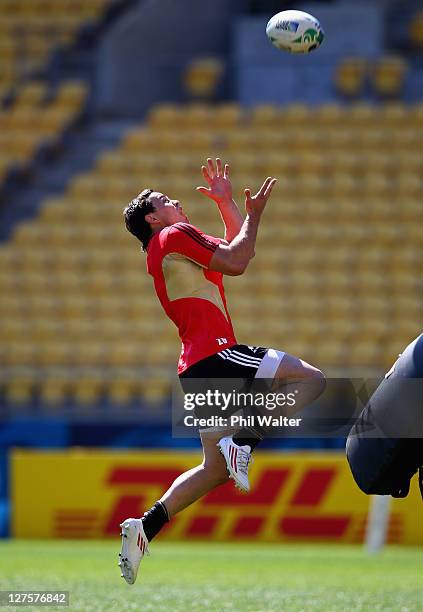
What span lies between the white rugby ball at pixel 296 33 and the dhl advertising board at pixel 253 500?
5.72 metres

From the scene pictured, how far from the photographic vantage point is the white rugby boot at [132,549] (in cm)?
614

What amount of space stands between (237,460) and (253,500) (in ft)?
20.1

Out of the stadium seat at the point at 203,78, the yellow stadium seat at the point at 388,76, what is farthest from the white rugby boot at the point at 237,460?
the stadium seat at the point at 203,78

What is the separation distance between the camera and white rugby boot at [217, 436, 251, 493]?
6074 millimetres

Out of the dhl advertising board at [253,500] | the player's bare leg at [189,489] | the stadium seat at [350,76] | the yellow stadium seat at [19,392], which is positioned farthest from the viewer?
the stadium seat at [350,76]

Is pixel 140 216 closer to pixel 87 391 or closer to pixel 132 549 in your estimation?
pixel 132 549

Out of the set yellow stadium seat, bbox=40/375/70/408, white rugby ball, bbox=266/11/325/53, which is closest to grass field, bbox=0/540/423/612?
yellow stadium seat, bbox=40/375/70/408

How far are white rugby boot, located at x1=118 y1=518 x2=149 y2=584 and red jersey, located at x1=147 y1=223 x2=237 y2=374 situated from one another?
827mm

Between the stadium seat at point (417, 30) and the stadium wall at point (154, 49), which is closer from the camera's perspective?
the stadium wall at point (154, 49)

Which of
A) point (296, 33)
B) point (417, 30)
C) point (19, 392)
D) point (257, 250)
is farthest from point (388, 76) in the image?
point (296, 33)

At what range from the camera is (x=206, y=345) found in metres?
6.28

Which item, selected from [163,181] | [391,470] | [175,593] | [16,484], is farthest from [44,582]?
[163,181]

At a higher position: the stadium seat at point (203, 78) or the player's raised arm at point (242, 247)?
the stadium seat at point (203, 78)

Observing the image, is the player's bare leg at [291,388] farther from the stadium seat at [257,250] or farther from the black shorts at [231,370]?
the stadium seat at [257,250]
